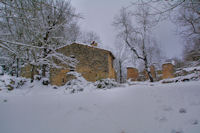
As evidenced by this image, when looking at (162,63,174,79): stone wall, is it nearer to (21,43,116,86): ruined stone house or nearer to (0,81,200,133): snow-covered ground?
(21,43,116,86): ruined stone house

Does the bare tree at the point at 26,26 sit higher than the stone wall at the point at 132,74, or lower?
higher

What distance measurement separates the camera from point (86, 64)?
10.9m

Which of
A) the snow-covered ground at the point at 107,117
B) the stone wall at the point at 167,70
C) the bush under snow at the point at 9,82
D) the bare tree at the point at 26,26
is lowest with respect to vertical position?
the snow-covered ground at the point at 107,117

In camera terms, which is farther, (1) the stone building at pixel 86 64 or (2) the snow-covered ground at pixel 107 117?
(1) the stone building at pixel 86 64

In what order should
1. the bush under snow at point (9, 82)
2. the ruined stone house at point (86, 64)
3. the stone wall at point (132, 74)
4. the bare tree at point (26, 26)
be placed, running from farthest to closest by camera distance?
the stone wall at point (132, 74), the ruined stone house at point (86, 64), the bush under snow at point (9, 82), the bare tree at point (26, 26)

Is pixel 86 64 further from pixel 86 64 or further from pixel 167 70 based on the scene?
pixel 167 70

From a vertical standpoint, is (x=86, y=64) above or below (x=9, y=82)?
above

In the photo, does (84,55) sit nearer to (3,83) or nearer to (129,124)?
(3,83)

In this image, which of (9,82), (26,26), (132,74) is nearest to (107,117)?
(26,26)

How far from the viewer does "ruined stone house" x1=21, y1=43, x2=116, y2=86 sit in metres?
10.7

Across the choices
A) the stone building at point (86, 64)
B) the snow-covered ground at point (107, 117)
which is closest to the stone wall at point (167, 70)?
the stone building at point (86, 64)

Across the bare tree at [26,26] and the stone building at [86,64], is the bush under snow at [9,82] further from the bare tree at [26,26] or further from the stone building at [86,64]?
the stone building at [86,64]

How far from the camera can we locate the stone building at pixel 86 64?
10695 mm

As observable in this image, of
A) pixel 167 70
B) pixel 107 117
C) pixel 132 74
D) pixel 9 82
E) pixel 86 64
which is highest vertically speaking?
pixel 86 64
